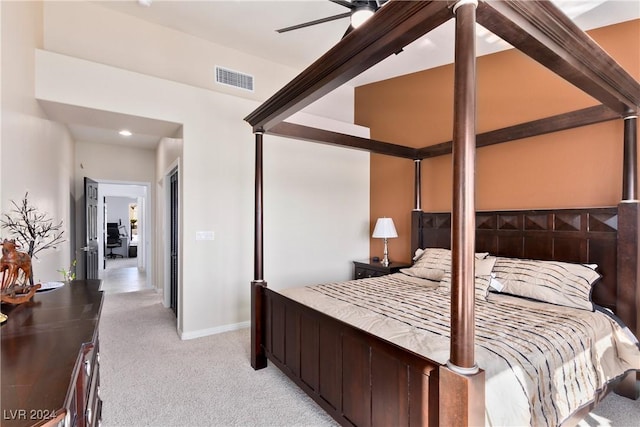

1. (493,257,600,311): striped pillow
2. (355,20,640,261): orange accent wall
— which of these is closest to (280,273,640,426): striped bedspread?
(493,257,600,311): striped pillow

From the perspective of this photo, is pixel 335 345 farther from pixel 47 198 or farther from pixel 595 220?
pixel 47 198

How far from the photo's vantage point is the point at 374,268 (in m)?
4.09

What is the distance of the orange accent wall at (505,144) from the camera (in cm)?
263

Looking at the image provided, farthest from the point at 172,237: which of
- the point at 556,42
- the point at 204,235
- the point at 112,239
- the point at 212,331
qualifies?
the point at 112,239

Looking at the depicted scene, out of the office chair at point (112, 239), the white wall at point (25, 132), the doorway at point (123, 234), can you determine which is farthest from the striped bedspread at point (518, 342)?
the office chair at point (112, 239)

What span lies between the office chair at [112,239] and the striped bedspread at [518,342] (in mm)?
11803

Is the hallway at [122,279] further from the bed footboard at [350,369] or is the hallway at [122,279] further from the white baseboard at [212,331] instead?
the bed footboard at [350,369]

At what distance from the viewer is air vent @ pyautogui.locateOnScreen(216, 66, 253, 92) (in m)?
3.87

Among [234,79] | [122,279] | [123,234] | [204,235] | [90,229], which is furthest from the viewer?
[123,234]

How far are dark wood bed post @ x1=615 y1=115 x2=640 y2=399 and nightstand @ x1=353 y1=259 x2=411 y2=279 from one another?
2064mm

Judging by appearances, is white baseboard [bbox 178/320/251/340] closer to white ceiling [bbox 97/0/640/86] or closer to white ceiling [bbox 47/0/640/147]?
white ceiling [bbox 47/0/640/147]

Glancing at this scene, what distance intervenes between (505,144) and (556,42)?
6.43ft

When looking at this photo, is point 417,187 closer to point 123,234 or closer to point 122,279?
point 122,279

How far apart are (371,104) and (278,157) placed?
1833 mm
